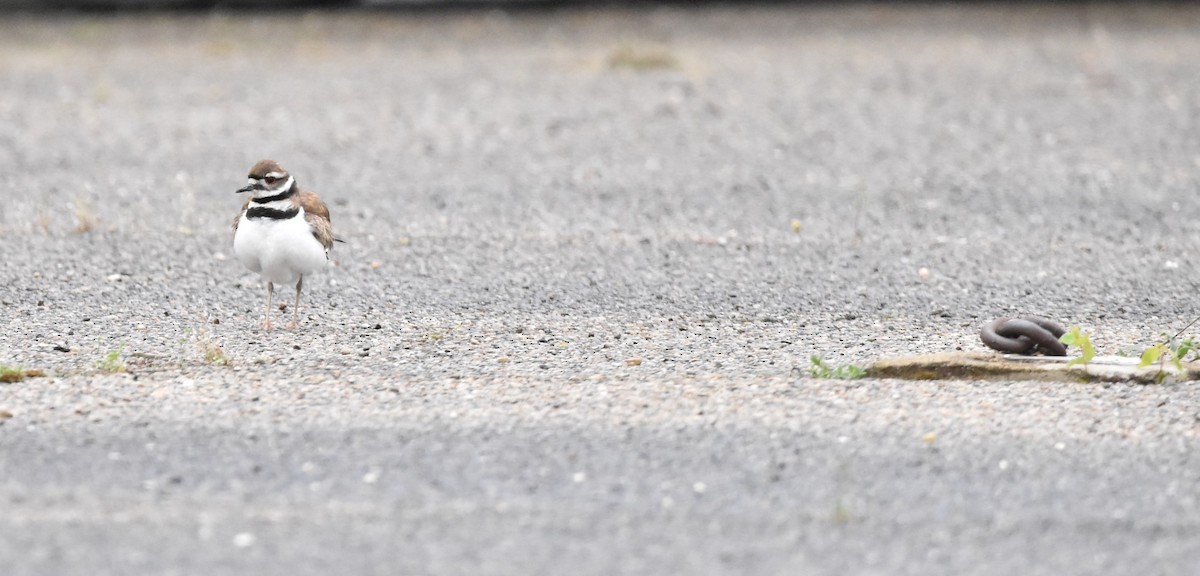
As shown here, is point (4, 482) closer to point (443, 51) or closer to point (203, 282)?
point (203, 282)

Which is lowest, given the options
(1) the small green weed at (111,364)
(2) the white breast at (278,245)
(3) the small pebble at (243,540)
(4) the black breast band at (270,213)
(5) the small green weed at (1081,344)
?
(3) the small pebble at (243,540)

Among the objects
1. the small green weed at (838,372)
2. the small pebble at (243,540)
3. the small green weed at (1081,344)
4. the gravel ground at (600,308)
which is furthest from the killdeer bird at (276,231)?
the small green weed at (1081,344)

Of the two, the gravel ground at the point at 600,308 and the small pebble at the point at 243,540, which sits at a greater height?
the gravel ground at the point at 600,308

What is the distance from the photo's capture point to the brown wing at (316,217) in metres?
7.44

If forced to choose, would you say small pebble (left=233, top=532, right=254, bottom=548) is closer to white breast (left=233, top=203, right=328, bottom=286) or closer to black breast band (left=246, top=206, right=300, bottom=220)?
white breast (left=233, top=203, right=328, bottom=286)

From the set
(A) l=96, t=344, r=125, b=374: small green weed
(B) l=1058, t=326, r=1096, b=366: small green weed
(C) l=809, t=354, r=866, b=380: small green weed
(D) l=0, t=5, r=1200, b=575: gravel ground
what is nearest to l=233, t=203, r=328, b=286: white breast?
(D) l=0, t=5, r=1200, b=575: gravel ground

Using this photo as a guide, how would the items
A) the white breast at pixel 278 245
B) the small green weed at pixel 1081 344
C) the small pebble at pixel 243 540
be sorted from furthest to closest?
the white breast at pixel 278 245 < the small green weed at pixel 1081 344 < the small pebble at pixel 243 540

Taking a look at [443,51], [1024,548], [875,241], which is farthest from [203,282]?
[443,51]

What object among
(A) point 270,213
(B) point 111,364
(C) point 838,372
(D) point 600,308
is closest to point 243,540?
(B) point 111,364

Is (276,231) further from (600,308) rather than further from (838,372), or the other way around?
(838,372)

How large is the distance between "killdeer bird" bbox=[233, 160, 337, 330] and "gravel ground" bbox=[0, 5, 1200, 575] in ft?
1.10

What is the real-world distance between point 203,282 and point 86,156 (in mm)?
4185

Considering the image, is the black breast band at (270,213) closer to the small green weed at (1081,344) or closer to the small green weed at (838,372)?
the small green weed at (838,372)

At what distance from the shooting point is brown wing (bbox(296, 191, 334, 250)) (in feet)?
24.4
